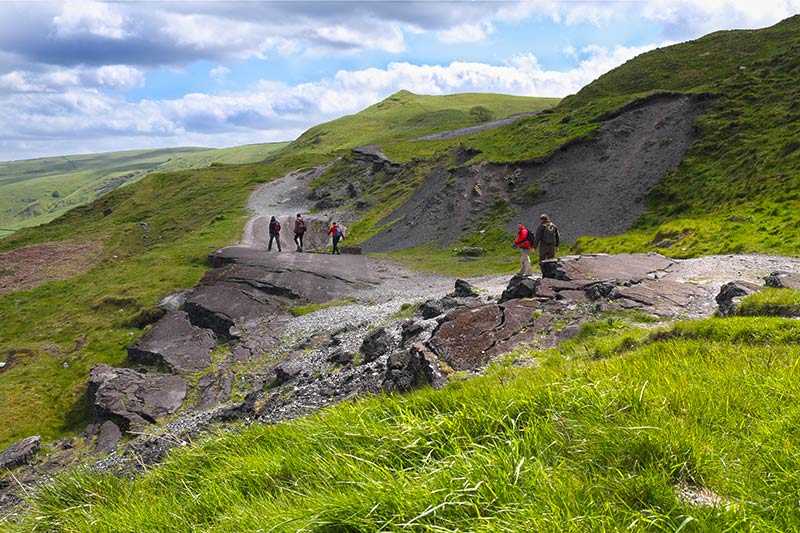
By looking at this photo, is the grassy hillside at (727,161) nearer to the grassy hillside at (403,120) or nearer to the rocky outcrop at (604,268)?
the rocky outcrop at (604,268)

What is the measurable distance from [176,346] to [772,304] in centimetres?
2592

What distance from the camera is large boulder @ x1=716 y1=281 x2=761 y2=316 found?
14.0m

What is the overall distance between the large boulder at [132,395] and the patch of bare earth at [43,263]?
2953 centimetres

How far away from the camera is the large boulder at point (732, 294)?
14036 millimetres

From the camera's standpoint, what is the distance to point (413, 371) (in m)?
15.0

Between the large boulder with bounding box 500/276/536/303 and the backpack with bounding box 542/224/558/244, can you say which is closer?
the large boulder with bounding box 500/276/536/303

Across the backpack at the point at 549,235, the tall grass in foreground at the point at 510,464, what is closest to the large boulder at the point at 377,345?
the backpack at the point at 549,235

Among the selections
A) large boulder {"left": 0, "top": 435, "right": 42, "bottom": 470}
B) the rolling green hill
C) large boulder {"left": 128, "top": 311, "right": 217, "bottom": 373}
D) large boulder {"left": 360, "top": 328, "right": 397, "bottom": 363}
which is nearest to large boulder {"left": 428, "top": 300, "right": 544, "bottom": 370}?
the rolling green hill

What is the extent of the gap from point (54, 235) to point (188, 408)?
66.0 m

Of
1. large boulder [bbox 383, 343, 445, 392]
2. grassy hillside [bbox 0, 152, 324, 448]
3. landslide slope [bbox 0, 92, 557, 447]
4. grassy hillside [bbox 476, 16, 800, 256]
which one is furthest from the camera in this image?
grassy hillside [bbox 476, 16, 800, 256]

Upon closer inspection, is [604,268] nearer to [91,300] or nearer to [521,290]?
[521,290]

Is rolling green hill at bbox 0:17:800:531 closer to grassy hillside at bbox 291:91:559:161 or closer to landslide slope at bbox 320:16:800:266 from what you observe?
landslide slope at bbox 320:16:800:266

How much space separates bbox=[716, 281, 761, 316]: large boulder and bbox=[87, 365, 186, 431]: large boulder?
20539 mm

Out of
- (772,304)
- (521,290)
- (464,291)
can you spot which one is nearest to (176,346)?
(464,291)
